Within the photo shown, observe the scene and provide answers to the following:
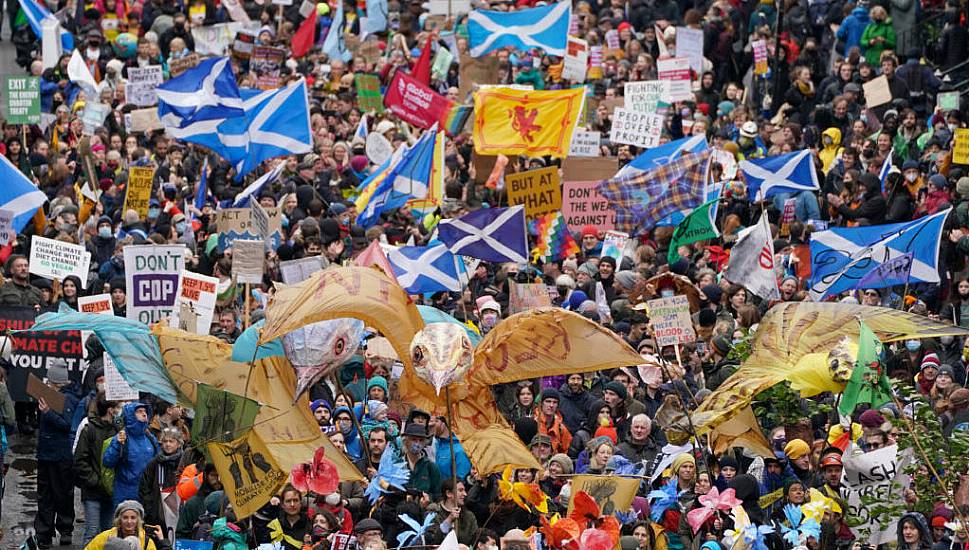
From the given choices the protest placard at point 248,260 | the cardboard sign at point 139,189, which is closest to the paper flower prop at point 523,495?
the protest placard at point 248,260

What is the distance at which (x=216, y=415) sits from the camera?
1639 cm

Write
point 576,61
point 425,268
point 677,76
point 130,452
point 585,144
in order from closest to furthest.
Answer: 1. point 130,452
2. point 425,268
3. point 585,144
4. point 677,76
5. point 576,61

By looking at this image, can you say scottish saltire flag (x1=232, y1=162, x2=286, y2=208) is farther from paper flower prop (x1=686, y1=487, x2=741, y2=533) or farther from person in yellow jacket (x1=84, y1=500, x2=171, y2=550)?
paper flower prop (x1=686, y1=487, x2=741, y2=533)

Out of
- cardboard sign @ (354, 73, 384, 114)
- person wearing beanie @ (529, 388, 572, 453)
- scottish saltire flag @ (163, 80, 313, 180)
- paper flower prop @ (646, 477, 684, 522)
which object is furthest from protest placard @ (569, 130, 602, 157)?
paper flower prop @ (646, 477, 684, 522)

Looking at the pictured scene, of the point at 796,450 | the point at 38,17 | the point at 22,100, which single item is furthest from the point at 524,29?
the point at 796,450

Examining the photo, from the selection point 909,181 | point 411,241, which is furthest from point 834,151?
point 411,241

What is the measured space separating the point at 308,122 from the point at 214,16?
7.54 meters

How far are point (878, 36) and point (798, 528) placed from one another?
13.8 metres

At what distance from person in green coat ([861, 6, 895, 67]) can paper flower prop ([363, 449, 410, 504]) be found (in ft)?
43.8

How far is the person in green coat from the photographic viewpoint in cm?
2816

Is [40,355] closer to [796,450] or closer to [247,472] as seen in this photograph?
[247,472]

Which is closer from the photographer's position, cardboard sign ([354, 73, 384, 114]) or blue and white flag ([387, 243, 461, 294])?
blue and white flag ([387, 243, 461, 294])

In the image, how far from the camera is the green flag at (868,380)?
15.3 metres

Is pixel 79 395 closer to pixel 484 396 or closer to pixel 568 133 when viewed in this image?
pixel 484 396
